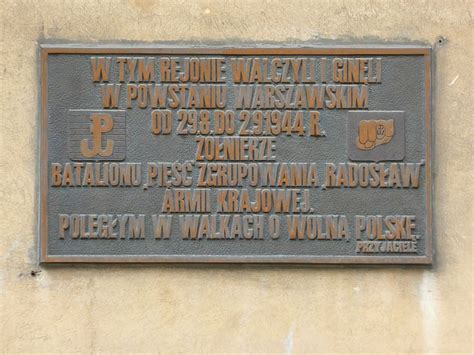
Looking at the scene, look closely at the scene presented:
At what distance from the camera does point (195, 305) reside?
4.86 metres

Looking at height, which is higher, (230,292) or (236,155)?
(236,155)

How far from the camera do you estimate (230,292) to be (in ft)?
16.0

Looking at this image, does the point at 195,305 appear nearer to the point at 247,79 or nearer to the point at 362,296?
the point at 362,296

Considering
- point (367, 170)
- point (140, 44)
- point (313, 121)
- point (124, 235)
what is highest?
point (140, 44)

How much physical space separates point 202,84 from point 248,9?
0.55 m

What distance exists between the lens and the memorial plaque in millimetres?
4828

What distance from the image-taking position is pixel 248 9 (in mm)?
4961

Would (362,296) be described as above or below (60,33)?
below

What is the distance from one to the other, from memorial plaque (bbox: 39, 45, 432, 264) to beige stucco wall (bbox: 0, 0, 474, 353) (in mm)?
114

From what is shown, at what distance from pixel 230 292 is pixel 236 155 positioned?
822 millimetres

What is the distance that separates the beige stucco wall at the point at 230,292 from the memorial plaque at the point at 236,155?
11cm

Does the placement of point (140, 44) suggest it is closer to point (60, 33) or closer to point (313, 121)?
point (60, 33)

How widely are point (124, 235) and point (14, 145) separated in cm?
86

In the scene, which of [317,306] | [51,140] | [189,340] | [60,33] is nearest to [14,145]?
[51,140]
